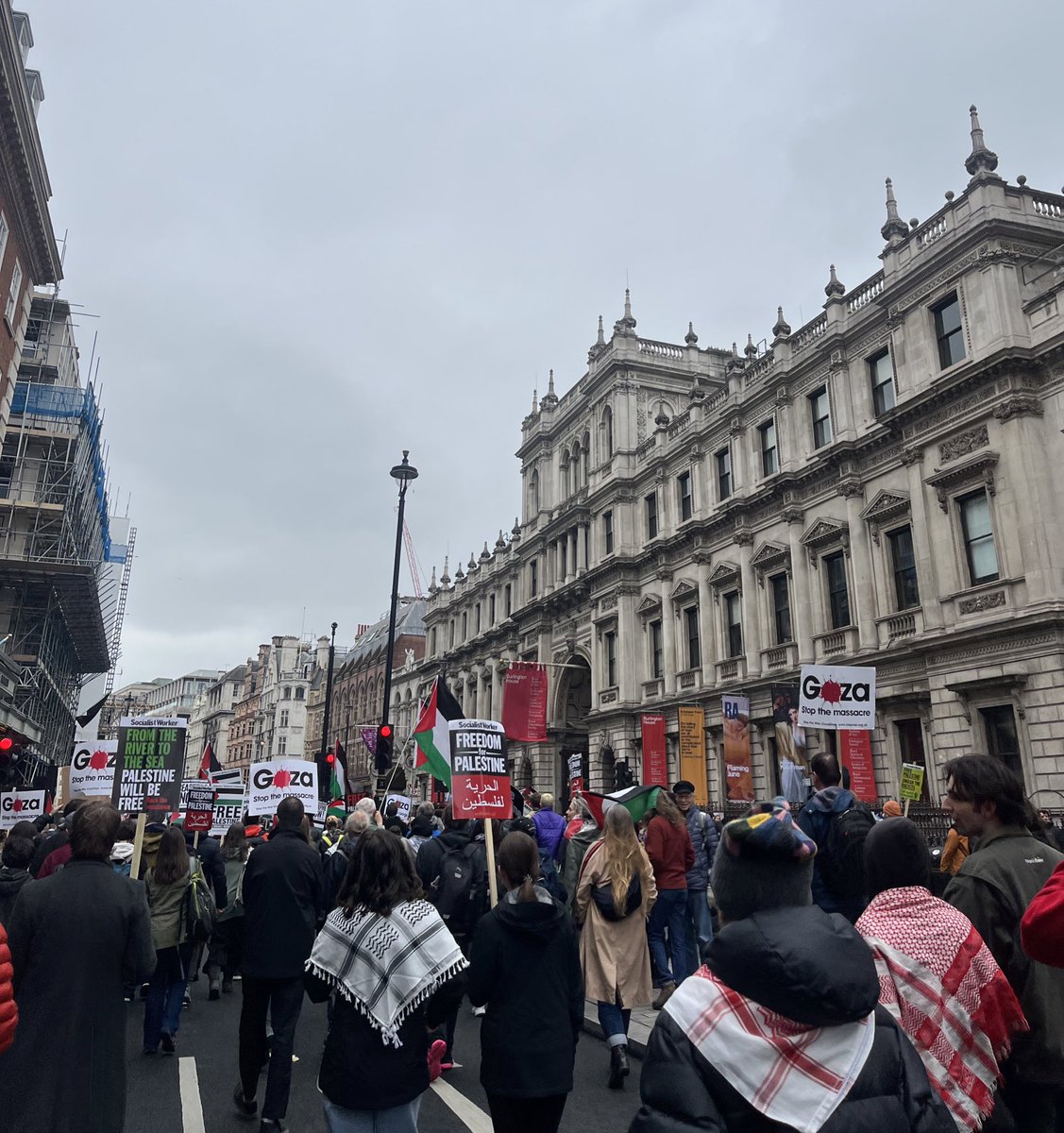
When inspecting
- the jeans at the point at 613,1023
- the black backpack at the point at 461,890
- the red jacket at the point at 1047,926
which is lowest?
the jeans at the point at 613,1023

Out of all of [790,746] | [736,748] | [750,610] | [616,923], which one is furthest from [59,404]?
[616,923]

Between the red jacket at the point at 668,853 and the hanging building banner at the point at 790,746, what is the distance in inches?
165

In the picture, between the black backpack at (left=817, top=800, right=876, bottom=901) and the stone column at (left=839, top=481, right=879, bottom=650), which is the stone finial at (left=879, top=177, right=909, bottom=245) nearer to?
the stone column at (left=839, top=481, right=879, bottom=650)

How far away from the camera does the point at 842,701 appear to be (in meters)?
14.1

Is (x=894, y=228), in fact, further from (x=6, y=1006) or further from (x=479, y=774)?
(x=6, y=1006)

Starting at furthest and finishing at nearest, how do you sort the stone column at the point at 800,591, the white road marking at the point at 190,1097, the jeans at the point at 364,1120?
1. the stone column at the point at 800,591
2. the white road marking at the point at 190,1097
3. the jeans at the point at 364,1120

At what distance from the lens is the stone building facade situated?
19.1 m

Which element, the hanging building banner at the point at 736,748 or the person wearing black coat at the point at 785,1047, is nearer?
the person wearing black coat at the point at 785,1047

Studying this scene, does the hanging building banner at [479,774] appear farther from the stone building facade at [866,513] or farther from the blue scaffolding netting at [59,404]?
the blue scaffolding netting at [59,404]

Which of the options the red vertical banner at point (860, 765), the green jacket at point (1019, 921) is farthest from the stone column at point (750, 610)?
the green jacket at point (1019, 921)

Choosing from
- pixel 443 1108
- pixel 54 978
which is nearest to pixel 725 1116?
pixel 54 978

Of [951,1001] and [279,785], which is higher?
[279,785]

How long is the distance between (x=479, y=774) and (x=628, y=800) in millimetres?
2320

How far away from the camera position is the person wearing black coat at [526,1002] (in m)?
4.21
